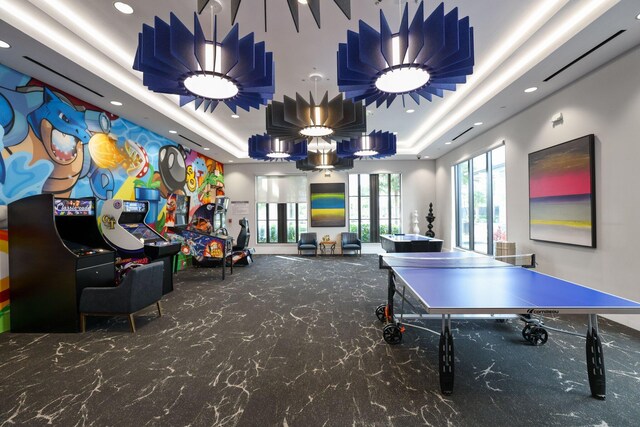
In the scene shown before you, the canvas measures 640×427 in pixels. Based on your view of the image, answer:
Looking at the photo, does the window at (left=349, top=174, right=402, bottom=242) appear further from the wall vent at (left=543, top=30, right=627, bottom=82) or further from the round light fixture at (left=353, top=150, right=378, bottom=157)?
the wall vent at (left=543, top=30, right=627, bottom=82)

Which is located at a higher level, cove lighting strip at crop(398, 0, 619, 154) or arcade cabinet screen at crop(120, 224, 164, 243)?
cove lighting strip at crop(398, 0, 619, 154)

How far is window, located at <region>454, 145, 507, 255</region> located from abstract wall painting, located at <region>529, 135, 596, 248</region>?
1.09 meters

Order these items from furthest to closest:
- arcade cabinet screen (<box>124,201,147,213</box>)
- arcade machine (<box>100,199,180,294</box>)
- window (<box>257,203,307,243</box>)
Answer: window (<box>257,203,307,243</box>), arcade cabinet screen (<box>124,201,147,213</box>), arcade machine (<box>100,199,180,294</box>)

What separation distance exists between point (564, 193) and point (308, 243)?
22.4 ft

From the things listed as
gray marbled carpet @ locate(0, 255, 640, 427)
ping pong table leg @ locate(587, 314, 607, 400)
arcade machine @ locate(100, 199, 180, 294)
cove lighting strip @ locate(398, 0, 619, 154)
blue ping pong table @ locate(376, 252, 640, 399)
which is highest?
cove lighting strip @ locate(398, 0, 619, 154)

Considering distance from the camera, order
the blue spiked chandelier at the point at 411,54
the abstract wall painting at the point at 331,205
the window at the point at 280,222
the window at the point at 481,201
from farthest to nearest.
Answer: the window at the point at 280,222 → the abstract wall painting at the point at 331,205 → the window at the point at 481,201 → the blue spiked chandelier at the point at 411,54

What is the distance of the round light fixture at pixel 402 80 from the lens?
2.33m

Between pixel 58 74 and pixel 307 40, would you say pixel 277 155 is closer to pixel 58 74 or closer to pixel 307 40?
pixel 307 40

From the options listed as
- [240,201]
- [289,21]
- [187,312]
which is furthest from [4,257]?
[240,201]

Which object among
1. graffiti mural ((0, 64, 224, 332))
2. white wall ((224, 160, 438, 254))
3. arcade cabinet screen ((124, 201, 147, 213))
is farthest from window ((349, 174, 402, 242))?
arcade cabinet screen ((124, 201, 147, 213))

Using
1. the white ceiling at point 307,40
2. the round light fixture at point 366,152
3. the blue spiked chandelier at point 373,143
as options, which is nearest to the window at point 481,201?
the white ceiling at point 307,40

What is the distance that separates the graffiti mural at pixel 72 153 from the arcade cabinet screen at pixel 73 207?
615 mm

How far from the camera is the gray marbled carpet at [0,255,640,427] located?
6.41ft

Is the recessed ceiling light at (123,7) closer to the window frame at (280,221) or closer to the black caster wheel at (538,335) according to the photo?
the black caster wheel at (538,335)
